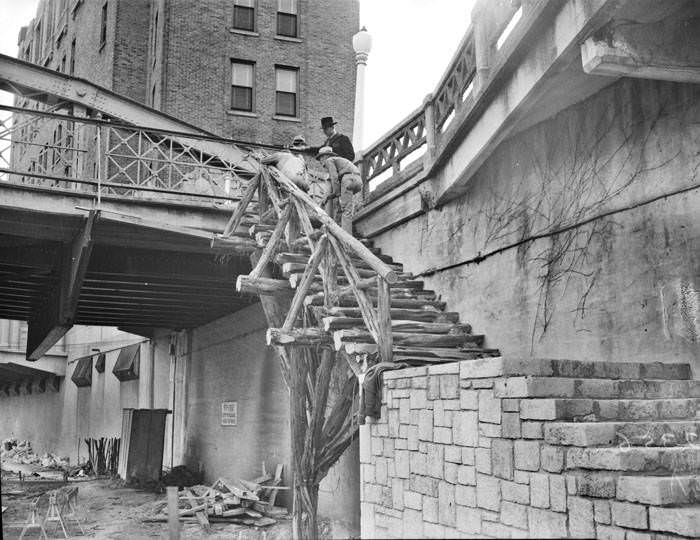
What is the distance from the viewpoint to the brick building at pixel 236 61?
23078 millimetres

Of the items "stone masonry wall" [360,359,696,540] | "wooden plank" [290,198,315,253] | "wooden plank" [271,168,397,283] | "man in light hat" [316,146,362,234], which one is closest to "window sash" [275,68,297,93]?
"man in light hat" [316,146,362,234]

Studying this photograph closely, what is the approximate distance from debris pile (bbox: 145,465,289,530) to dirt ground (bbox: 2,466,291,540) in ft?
0.56

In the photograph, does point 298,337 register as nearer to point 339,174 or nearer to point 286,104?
point 339,174

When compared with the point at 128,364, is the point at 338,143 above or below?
above

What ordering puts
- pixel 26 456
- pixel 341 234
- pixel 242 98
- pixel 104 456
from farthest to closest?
pixel 26 456
pixel 242 98
pixel 104 456
pixel 341 234

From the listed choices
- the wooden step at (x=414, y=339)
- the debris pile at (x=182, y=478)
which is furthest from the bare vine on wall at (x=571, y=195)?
the debris pile at (x=182, y=478)

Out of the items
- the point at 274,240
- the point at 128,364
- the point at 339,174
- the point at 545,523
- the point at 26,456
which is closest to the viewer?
the point at 545,523

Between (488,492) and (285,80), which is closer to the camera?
(488,492)

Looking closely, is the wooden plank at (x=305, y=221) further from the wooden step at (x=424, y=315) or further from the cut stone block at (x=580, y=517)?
the cut stone block at (x=580, y=517)

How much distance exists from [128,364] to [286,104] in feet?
31.2

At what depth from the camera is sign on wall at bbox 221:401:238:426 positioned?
656 inches

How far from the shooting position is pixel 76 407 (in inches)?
1137

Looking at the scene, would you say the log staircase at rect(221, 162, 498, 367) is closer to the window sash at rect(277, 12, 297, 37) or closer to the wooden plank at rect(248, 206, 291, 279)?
the wooden plank at rect(248, 206, 291, 279)

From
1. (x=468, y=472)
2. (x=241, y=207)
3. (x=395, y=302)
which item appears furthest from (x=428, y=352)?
(x=241, y=207)
